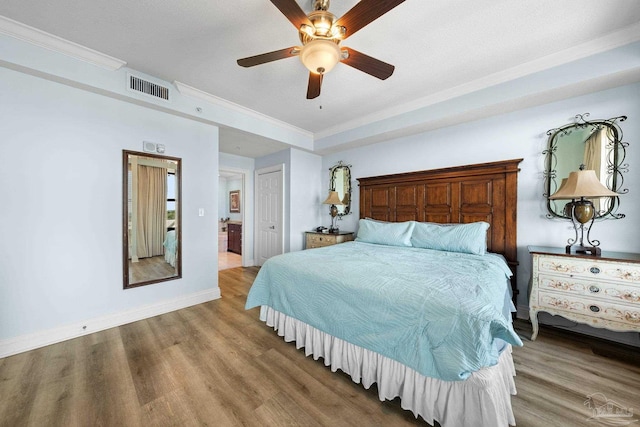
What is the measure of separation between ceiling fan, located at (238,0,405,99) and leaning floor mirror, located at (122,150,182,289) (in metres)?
1.85

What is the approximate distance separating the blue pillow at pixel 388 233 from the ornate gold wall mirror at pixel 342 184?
103cm

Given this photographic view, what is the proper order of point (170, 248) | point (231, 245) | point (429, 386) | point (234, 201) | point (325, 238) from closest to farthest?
1. point (429, 386)
2. point (170, 248)
3. point (325, 238)
4. point (231, 245)
5. point (234, 201)

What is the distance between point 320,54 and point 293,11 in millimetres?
287

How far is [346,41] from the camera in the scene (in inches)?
84.1

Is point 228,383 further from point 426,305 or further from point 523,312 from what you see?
point 523,312

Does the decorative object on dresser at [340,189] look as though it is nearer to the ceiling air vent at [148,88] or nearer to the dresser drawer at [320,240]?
the dresser drawer at [320,240]

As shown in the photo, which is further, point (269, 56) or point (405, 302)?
point (269, 56)

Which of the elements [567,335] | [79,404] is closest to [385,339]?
[79,404]

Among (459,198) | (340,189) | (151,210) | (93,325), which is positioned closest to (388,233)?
(459,198)

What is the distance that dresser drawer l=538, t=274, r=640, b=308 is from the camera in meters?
1.91

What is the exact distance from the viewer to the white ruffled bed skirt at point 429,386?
1.19 m

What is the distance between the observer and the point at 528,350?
212cm

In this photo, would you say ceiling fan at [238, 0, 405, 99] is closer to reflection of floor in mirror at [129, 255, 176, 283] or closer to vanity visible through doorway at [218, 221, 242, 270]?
reflection of floor in mirror at [129, 255, 176, 283]

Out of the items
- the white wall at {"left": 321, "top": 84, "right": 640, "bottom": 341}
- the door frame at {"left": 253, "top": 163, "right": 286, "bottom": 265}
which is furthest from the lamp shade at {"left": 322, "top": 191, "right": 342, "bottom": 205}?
the white wall at {"left": 321, "top": 84, "right": 640, "bottom": 341}
